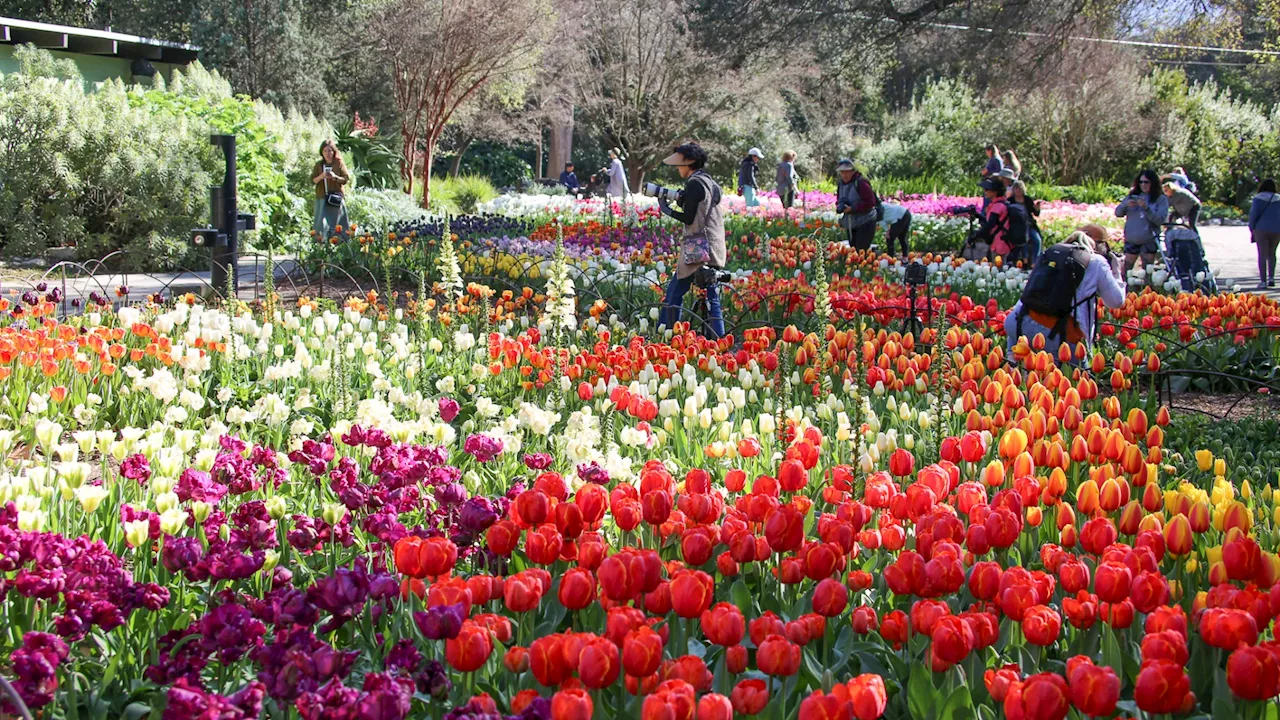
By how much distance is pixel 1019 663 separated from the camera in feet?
8.52

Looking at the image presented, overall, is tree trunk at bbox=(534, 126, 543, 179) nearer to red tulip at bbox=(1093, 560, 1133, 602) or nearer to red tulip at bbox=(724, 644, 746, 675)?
red tulip at bbox=(1093, 560, 1133, 602)

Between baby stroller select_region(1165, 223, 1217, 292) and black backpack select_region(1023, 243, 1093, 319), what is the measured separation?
6558mm

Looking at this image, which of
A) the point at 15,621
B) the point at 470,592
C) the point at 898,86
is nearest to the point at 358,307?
the point at 15,621

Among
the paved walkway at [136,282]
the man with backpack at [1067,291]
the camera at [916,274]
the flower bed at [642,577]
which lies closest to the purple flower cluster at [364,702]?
the flower bed at [642,577]

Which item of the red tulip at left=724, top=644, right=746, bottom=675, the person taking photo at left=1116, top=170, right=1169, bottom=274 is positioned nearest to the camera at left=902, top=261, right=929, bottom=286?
the red tulip at left=724, top=644, right=746, bottom=675

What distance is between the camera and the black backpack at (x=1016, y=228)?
12758 millimetres

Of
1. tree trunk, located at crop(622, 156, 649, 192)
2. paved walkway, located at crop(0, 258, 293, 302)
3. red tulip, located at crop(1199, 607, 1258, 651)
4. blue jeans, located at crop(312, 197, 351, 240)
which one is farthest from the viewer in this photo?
tree trunk, located at crop(622, 156, 649, 192)

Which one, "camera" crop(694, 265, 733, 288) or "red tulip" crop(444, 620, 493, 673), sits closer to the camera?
"red tulip" crop(444, 620, 493, 673)

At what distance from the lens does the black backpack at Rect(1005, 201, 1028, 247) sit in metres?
12.8

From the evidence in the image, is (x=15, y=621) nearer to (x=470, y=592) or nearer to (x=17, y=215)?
(x=470, y=592)

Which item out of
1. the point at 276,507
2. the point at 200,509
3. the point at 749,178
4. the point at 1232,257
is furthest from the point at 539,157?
the point at 200,509

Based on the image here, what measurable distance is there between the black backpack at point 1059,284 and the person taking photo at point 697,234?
7.79 feet

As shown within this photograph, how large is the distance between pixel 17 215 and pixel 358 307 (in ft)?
31.7

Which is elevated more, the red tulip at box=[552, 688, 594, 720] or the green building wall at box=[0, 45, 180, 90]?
the green building wall at box=[0, 45, 180, 90]
